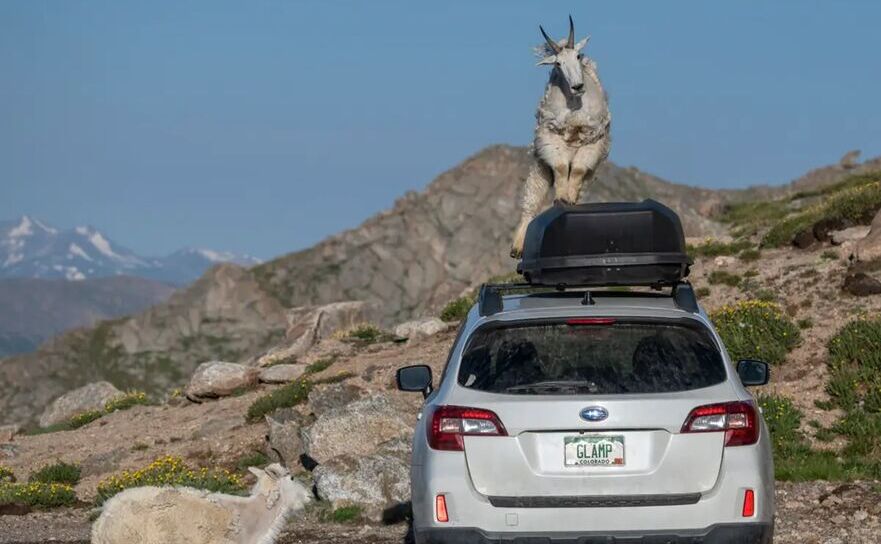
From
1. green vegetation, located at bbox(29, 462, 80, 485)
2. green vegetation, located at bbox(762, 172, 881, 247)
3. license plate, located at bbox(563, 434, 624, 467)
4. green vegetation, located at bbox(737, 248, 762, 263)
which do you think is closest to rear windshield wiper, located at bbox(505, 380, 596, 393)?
license plate, located at bbox(563, 434, 624, 467)

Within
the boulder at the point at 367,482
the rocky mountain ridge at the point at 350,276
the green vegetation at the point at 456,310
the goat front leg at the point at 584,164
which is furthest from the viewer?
the rocky mountain ridge at the point at 350,276

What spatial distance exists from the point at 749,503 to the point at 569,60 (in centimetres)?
1125

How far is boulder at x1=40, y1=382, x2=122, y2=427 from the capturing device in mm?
29188

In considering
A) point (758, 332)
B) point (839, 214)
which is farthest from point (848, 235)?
point (758, 332)

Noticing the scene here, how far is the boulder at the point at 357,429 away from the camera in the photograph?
1579 cm

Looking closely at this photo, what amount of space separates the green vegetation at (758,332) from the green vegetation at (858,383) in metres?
0.60

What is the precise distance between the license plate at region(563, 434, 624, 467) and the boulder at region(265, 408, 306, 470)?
→ 1021cm

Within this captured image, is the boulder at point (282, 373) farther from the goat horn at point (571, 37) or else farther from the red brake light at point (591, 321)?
the red brake light at point (591, 321)

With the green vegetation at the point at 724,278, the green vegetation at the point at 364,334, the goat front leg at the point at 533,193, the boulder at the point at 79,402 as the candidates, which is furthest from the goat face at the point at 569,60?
the boulder at the point at 79,402

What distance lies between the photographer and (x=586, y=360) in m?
8.41

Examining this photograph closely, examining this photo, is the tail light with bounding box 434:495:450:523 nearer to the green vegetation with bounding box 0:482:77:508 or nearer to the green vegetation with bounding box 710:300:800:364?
the green vegetation with bounding box 0:482:77:508

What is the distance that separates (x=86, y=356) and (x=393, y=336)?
5114 cm

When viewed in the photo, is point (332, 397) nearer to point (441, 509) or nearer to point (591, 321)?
point (591, 321)

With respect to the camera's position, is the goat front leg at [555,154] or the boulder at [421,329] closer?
the goat front leg at [555,154]
